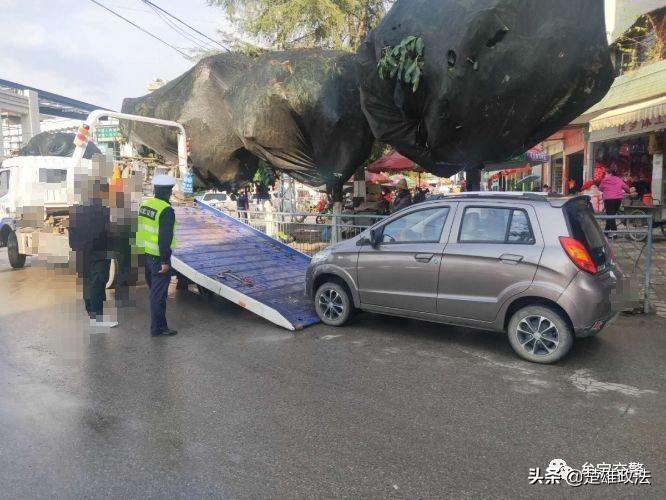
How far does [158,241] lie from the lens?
5.94 m

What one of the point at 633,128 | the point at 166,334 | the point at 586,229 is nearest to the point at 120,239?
the point at 166,334

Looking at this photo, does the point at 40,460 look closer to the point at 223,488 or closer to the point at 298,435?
the point at 223,488

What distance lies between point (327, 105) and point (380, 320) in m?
4.07

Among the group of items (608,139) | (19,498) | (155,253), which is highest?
(608,139)

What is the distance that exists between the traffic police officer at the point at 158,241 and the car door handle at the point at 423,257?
9.33 ft

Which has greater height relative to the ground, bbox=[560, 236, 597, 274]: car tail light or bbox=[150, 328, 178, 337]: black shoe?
bbox=[560, 236, 597, 274]: car tail light

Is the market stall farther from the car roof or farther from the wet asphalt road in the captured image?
the car roof

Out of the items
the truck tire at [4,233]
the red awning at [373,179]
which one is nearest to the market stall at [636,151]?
the red awning at [373,179]

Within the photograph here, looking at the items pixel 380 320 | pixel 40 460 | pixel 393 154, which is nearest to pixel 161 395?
pixel 40 460

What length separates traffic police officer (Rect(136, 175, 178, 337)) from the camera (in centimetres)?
593

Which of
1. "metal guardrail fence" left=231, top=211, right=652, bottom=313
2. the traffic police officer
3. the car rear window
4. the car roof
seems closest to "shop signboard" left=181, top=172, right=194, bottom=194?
"metal guardrail fence" left=231, top=211, right=652, bottom=313

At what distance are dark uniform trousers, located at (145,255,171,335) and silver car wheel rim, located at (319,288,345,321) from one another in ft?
6.22

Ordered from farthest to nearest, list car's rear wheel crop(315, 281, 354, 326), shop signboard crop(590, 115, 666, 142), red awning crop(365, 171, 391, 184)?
red awning crop(365, 171, 391, 184) < shop signboard crop(590, 115, 666, 142) < car's rear wheel crop(315, 281, 354, 326)

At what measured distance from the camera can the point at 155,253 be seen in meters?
6.01
